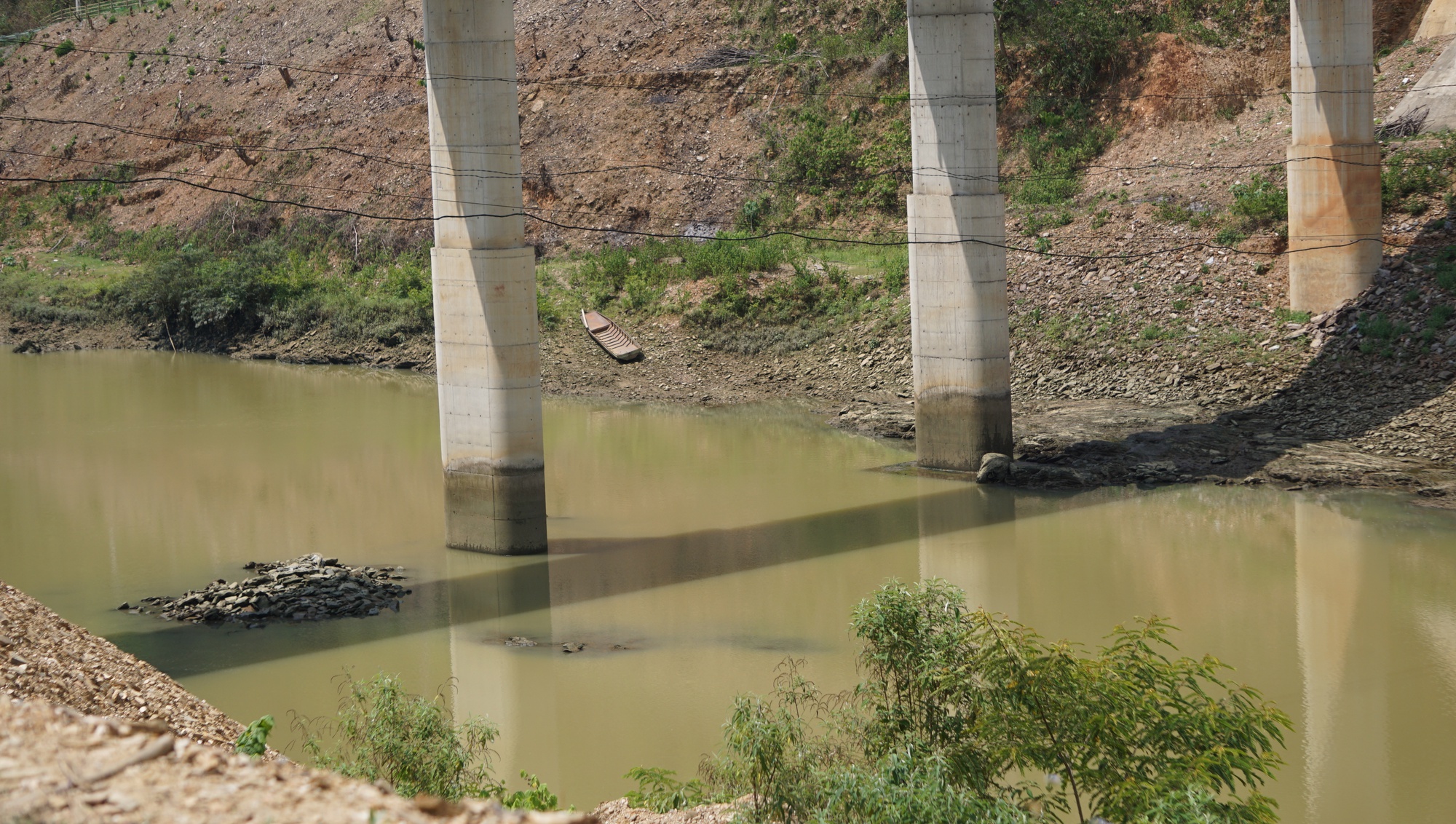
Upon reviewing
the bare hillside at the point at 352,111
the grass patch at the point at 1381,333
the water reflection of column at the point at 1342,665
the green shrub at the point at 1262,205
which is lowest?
the water reflection of column at the point at 1342,665

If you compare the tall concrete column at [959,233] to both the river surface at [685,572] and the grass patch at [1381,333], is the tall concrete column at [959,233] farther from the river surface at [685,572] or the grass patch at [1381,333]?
the grass patch at [1381,333]

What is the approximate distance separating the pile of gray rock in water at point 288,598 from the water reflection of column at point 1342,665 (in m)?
9.81

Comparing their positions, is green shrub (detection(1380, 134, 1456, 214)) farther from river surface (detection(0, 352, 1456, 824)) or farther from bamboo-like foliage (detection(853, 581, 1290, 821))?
bamboo-like foliage (detection(853, 581, 1290, 821))

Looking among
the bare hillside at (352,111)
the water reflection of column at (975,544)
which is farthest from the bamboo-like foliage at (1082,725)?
the bare hillside at (352,111)

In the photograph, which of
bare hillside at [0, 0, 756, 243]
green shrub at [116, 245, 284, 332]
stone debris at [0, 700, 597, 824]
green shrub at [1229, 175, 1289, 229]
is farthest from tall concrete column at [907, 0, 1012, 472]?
green shrub at [116, 245, 284, 332]

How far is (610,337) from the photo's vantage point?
31.4 m

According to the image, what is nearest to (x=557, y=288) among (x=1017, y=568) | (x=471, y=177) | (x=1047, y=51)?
(x=1047, y=51)

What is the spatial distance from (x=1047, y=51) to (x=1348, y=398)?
50.3ft

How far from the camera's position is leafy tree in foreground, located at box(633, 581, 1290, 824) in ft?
24.6

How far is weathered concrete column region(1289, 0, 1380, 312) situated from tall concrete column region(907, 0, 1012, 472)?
23.9 feet

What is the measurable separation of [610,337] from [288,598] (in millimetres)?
15649

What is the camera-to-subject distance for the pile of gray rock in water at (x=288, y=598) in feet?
52.9

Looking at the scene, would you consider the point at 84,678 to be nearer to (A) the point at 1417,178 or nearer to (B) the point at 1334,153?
(B) the point at 1334,153

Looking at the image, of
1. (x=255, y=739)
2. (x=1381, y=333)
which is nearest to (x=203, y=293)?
(x=1381, y=333)
